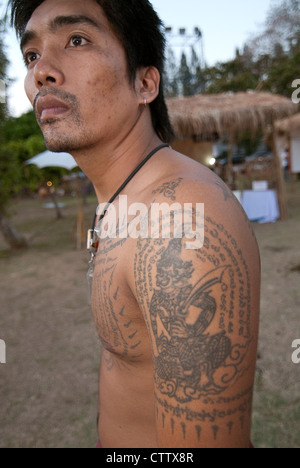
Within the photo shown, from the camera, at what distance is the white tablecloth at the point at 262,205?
9.68 m

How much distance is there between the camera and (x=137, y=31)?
1374 mm

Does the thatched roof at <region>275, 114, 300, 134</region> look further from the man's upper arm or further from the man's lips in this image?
the man's upper arm

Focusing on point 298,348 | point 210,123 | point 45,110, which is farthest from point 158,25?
point 210,123

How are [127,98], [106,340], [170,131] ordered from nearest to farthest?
[106,340] → [127,98] → [170,131]

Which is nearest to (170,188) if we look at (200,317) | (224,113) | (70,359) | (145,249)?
(145,249)

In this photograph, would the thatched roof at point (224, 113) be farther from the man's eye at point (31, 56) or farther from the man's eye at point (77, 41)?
the man's eye at point (77, 41)

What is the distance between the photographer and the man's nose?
119 cm

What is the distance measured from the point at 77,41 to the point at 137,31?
287 millimetres

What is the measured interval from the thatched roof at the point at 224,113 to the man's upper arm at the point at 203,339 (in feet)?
27.6

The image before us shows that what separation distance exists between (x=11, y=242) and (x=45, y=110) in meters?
8.86

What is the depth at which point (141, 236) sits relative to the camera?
97cm

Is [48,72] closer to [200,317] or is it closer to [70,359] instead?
[200,317]

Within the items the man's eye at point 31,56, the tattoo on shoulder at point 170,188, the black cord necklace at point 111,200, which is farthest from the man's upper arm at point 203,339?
the man's eye at point 31,56

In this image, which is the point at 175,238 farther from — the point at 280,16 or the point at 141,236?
the point at 280,16
